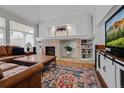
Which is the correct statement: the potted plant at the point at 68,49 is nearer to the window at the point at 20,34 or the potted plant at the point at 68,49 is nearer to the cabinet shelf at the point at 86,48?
the cabinet shelf at the point at 86,48

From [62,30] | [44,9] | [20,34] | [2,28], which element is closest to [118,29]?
[44,9]

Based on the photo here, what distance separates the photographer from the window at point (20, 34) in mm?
6158

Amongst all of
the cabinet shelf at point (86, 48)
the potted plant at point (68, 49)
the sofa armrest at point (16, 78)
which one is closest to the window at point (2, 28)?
the potted plant at point (68, 49)

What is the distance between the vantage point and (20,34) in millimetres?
6953

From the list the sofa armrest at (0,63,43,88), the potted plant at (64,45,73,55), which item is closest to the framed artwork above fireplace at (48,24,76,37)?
the potted plant at (64,45,73,55)

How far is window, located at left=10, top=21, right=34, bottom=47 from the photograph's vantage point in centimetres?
616

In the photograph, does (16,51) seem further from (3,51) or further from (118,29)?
(118,29)

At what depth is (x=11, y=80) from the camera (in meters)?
1.24

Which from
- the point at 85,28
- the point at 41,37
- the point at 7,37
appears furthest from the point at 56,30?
the point at 7,37

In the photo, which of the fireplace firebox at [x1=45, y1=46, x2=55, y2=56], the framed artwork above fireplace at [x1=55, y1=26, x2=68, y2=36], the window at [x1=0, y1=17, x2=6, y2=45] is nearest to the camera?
the window at [x1=0, y1=17, x2=6, y2=45]

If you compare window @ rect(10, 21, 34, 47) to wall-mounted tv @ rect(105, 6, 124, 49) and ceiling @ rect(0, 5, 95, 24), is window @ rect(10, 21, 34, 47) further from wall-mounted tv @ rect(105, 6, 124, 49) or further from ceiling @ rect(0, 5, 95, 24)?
wall-mounted tv @ rect(105, 6, 124, 49)

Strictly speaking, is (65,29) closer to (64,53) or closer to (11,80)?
(64,53)

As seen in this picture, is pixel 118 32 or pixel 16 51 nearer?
pixel 118 32
